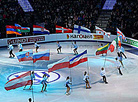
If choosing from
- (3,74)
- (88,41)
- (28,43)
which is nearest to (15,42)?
(28,43)

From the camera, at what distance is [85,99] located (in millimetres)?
16672

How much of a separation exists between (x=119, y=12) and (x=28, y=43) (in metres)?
14.6

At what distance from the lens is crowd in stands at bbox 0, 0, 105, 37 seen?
3909 centimetres

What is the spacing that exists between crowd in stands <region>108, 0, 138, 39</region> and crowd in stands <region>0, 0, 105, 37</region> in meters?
2.93

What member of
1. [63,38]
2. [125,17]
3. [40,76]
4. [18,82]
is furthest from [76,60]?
Answer: [125,17]

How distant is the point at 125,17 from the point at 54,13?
1118 centimetres

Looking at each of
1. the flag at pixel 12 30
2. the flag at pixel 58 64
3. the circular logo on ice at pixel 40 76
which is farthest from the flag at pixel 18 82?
the flag at pixel 12 30

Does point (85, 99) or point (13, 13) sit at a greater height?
point (13, 13)

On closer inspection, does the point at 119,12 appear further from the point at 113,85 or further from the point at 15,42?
the point at 113,85

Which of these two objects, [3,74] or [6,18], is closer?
[3,74]

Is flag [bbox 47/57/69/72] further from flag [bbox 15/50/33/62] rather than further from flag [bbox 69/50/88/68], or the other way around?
flag [bbox 15/50/33/62]

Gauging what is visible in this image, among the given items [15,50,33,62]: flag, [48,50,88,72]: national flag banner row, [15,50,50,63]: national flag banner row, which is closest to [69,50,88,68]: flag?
[48,50,88,72]: national flag banner row

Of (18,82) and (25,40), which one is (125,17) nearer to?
(25,40)

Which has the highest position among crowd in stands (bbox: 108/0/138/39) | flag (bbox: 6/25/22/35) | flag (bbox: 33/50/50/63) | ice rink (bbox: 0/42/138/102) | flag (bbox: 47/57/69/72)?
crowd in stands (bbox: 108/0/138/39)
